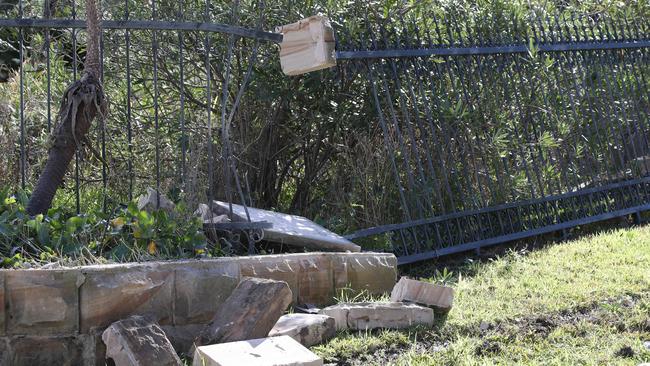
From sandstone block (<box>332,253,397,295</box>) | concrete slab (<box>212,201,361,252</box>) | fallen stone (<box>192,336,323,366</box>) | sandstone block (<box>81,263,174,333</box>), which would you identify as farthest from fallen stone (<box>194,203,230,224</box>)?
fallen stone (<box>192,336,323,366</box>)

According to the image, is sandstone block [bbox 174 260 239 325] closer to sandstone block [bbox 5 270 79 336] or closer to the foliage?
sandstone block [bbox 5 270 79 336]

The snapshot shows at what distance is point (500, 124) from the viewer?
7434 mm

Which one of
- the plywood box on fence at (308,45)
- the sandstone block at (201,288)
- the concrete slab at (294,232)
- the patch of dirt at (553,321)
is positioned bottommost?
the patch of dirt at (553,321)

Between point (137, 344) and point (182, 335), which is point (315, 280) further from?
point (137, 344)

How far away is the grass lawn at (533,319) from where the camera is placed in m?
4.53

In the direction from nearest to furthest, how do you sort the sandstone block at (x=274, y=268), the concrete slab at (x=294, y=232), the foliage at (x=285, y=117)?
the sandstone block at (x=274, y=268)
the concrete slab at (x=294, y=232)
the foliage at (x=285, y=117)

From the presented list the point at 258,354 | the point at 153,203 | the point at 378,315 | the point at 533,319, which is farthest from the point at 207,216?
the point at 533,319

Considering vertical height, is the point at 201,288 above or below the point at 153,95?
below

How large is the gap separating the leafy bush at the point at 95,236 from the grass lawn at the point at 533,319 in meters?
1.04

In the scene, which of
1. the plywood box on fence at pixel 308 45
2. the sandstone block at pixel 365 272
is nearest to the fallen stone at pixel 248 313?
the sandstone block at pixel 365 272

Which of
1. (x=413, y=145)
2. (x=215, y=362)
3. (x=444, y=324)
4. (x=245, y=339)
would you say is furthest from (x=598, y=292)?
(x=215, y=362)

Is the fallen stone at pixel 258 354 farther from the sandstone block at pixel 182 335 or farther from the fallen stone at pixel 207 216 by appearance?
the fallen stone at pixel 207 216

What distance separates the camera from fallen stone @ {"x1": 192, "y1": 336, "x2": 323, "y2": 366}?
3.90 metres

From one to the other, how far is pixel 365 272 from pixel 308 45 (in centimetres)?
141
